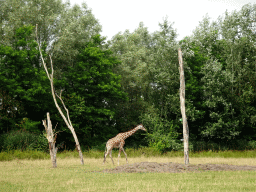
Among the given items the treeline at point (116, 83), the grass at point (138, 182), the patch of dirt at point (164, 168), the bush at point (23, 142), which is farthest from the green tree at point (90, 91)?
the grass at point (138, 182)

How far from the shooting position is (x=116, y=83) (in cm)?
2989

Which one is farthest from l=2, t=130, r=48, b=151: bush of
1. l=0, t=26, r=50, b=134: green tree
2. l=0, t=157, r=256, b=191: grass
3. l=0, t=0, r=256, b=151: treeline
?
l=0, t=157, r=256, b=191: grass

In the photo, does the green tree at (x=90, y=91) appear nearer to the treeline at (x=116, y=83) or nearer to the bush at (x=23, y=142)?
the treeline at (x=116, y=83)

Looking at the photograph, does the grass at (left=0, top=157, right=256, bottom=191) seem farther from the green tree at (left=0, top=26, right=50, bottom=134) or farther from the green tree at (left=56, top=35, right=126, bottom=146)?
the green tree at (left=56, top=35, right=126, bottom=146)

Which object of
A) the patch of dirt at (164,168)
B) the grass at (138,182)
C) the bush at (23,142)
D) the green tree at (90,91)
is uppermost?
the green tree at (90,91)

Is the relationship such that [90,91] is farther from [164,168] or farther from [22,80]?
[164,168]

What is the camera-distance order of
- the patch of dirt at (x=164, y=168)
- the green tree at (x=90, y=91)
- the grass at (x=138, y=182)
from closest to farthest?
the grass at (x=138, y=182), the patch of dirt at (x=164, y=168), the green tree at (x=90, y=91)

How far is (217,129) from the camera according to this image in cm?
2656

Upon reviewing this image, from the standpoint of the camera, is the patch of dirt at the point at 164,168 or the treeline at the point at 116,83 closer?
the patch of dirt at the point at 164,168

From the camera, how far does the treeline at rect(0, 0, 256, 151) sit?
2616cm

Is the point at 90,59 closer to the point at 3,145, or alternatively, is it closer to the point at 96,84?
the point at 96,84

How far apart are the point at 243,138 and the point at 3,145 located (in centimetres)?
2276

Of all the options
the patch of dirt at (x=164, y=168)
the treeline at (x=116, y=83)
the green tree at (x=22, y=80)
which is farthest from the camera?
the treeline at (x=116, y=83)

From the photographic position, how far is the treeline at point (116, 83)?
2616 centimetres
